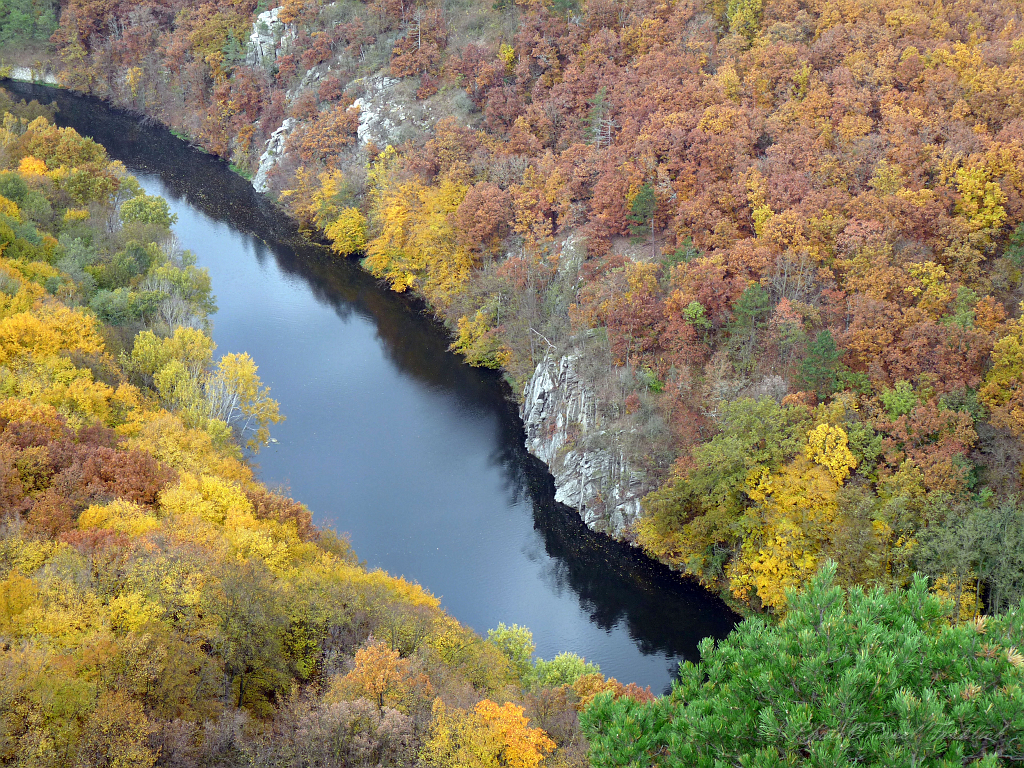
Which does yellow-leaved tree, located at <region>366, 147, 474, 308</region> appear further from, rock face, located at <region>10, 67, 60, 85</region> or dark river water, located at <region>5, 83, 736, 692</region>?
rock face, located at <region>10, 67, 60, 85</region>

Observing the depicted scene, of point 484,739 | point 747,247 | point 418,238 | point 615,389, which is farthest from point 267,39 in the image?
point 484,739

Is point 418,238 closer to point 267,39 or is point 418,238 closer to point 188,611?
point 188,611

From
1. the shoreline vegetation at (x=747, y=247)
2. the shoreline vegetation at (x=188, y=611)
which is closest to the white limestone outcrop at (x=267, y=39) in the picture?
the shoreline vegetation at (x=747, y=247)

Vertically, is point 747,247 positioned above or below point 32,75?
below

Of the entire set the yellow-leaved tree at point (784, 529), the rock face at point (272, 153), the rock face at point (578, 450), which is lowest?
the yellow-leaved tree at point (784, 529)

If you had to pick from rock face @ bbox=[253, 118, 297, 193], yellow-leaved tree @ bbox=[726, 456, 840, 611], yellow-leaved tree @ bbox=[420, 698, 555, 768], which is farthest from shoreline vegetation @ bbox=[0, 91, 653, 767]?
rock face @ bbox=[253, 118, 297, 193]

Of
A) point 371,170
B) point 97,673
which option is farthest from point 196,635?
point 371,170

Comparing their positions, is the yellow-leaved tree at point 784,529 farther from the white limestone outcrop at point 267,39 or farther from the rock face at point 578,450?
the white limestone outcrop at point 267,39
